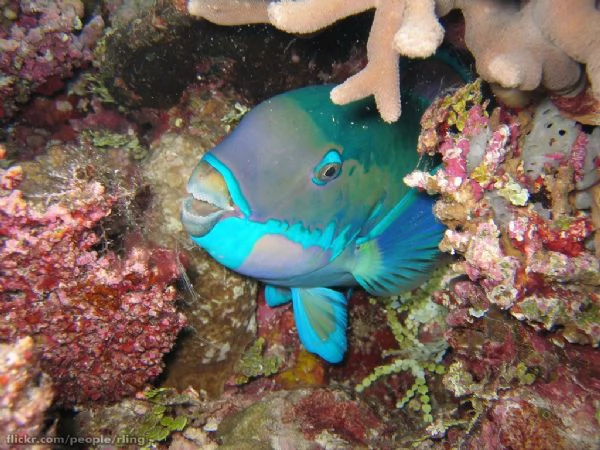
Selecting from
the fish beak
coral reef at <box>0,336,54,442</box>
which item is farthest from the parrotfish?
coral reef at <box>0,336,54,442</box>

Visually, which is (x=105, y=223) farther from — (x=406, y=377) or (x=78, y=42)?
(x=406, y=377)

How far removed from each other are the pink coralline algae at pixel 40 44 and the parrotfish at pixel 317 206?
2.16 meters

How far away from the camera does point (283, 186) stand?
7.96 feet

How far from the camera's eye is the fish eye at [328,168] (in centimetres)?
254

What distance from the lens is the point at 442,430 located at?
256cm

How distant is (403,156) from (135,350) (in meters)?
2.24

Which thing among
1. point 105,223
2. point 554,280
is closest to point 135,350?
point 105,223

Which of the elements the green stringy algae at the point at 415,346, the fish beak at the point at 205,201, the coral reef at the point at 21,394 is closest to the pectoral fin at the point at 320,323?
the green stringy algae at the point at 415,346

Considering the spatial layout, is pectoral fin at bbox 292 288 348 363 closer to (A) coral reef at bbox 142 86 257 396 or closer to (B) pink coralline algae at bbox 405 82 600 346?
(A) coral reef at bbox 142 86 257 396

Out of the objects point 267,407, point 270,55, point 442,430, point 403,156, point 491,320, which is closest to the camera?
point 491,320

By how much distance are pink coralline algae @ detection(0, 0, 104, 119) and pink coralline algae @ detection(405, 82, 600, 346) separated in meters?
3.08

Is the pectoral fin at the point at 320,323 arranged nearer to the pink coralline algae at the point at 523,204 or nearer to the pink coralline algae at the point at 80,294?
the pink coralline algae at the point at 80,294

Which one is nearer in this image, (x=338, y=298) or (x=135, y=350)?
(x=135, y=350)

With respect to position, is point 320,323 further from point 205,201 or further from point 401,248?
point 205,201
